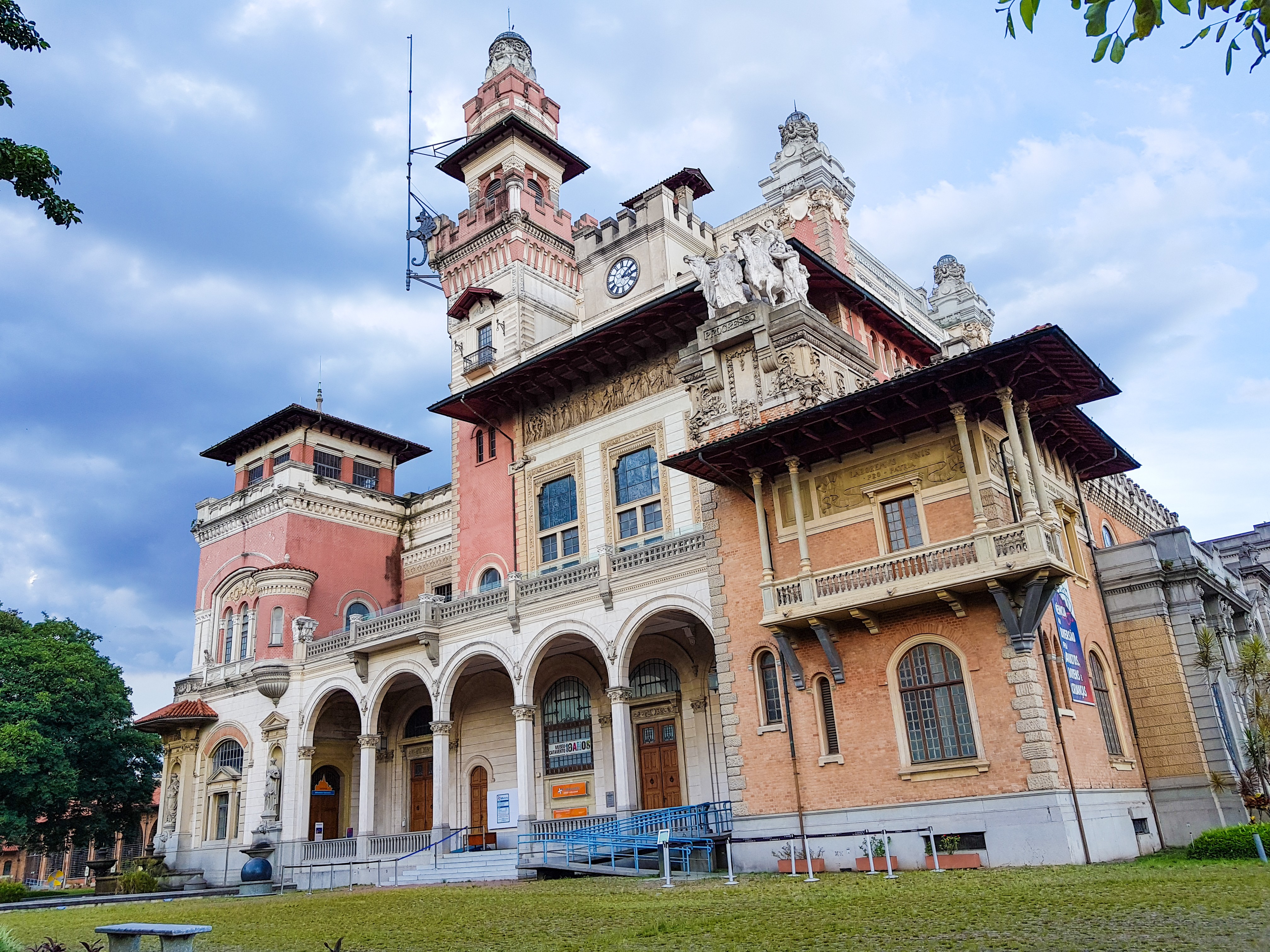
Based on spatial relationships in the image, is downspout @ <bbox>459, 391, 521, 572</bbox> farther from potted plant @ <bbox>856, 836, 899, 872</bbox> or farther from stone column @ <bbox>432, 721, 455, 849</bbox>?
potted plant @ <bbox>856, 836, 899, 872</bbox>

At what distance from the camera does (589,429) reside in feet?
111

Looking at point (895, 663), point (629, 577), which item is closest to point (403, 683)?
point (629, 577)

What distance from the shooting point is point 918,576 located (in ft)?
65.2

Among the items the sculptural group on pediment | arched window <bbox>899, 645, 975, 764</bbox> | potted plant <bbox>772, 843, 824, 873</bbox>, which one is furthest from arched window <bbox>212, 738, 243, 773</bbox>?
arched window <bbox>899, 645, 975, 764</bbox>

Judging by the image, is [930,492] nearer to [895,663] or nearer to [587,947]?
[895,663]

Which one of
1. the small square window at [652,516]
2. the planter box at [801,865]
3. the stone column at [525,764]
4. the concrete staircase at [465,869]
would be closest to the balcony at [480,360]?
the small square window at [652,516]

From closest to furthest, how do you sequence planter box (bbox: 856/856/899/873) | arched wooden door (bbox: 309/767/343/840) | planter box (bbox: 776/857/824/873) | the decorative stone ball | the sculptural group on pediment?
planter box (bbox: 856/856/899/873) → planter box (bbox: 776/857/824/873) → the sculptural group on pediment → the decorative stone ball → arched wooden door (bbox: 309/767/343/840)

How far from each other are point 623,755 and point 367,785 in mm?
11900

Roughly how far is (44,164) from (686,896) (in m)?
13.8

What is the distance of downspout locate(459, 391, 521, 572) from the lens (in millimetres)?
34719

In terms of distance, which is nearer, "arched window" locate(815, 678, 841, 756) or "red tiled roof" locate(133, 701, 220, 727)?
"arched window" locate(815, 678, 841, 756)

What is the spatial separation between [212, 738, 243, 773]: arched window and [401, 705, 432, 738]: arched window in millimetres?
7110

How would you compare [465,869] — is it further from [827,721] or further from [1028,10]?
[1028,10]

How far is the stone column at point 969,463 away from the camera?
19.9m
